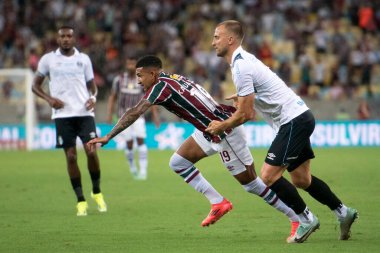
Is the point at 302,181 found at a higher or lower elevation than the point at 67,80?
lower

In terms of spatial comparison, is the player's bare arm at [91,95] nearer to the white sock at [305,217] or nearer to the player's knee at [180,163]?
the player's knee at [180,163]

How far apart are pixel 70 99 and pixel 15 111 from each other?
631 inches

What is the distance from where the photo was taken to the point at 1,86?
94.5ft

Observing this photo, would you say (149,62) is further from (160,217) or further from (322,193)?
(160,217)

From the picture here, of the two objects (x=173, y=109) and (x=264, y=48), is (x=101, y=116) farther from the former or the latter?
(x=173, y=109)

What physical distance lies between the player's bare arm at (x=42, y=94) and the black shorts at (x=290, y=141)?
4.49 meters

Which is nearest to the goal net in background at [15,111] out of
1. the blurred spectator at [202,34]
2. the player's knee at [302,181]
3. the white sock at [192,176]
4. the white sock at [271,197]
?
the blurred spectator at [202,34]

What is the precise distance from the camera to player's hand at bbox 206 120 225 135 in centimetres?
950

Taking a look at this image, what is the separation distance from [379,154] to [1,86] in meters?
12.2

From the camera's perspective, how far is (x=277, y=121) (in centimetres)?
979

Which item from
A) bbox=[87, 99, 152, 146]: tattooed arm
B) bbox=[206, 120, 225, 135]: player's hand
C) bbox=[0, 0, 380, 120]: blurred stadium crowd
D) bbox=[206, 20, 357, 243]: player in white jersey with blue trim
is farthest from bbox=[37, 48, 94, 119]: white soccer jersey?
bbox=[0, 0, 380, 120]: blurred stadium crowd

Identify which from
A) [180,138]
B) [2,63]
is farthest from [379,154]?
[2,63]

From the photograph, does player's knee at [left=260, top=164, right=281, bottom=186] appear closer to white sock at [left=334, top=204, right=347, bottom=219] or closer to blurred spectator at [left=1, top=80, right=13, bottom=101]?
white sock at [left=334, top=204, right=347, bottom=219]

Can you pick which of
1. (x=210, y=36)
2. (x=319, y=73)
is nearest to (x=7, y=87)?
(x=210, y=36)
